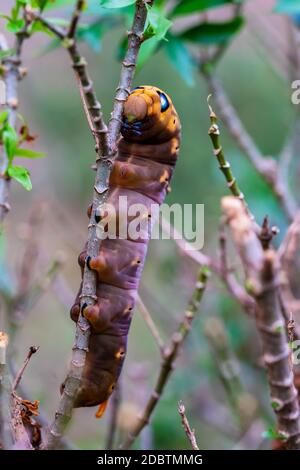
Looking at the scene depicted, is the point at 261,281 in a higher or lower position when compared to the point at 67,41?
lower

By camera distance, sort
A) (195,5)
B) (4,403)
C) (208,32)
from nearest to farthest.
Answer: (4,403) → (195,5) → (208,32)

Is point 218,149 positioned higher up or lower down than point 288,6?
lower down

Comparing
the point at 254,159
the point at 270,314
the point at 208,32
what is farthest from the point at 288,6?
the point at 270,314

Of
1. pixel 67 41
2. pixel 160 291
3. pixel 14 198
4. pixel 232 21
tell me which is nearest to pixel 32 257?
pixel 232 21

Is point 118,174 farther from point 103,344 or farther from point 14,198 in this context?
point 14,198

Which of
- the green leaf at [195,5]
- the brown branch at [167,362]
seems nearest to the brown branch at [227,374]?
the brown branch at [167,362]

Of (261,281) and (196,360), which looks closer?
(261,281)

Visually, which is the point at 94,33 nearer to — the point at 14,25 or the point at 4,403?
the point at 14,25
